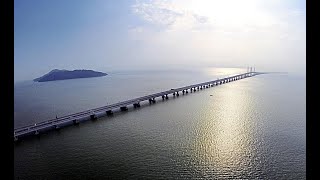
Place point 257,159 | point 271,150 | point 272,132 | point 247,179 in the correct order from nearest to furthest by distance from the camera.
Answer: point 247,179, point 257,159, point 271,150, point 272,132

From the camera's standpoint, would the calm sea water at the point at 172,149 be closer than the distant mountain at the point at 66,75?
Yes

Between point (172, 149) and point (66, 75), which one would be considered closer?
point (172, 149)

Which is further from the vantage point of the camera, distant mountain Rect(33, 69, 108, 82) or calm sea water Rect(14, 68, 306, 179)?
distant mountain Rect(33, 69, 108, 82)

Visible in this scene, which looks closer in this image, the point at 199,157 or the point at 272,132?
the point at 199,157

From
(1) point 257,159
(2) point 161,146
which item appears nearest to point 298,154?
(1) point 257,159
